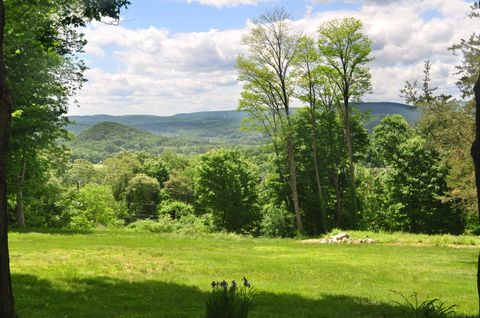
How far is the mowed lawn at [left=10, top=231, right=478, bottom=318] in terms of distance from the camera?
9.39m

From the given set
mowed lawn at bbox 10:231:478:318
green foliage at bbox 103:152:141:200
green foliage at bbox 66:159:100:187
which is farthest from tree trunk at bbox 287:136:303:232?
green foliage at bbox 66:159:100:187

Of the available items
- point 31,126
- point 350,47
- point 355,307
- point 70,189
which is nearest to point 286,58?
point 350,47

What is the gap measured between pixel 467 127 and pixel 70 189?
3599 cm

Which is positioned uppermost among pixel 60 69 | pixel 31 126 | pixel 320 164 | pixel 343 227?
pixel 60 69

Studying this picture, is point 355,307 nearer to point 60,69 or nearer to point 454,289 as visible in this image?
point 454,289

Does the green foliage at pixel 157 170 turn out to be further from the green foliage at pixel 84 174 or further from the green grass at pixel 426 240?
the green grass at pixel 426 240

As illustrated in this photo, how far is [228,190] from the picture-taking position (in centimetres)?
5319

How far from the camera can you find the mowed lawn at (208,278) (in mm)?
9391

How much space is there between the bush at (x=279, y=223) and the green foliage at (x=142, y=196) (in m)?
35.9

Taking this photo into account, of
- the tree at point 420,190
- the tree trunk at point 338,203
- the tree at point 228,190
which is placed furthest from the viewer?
the tree at point 228,190

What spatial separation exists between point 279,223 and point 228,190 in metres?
13.5

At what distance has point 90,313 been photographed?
856 cm

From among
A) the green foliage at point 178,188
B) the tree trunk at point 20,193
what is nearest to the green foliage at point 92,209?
the tree trunk at point 20,193

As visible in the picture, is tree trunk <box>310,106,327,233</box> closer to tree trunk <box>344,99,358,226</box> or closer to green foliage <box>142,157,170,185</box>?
tree trunk <box>344,99,358,226</box>
